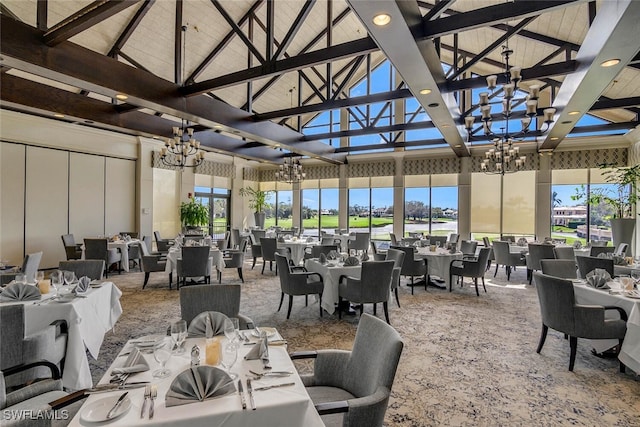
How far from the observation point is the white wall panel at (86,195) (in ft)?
29.1

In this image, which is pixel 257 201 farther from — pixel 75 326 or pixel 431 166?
pixel 75 326

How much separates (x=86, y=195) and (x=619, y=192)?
14.1 meters

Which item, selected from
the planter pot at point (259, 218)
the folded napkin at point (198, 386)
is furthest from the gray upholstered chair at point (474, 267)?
the planter pot at point (259, 218)

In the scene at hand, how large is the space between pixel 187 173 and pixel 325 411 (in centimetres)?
1168

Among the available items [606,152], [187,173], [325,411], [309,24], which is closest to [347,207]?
[187,173]

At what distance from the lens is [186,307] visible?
9.03 feet

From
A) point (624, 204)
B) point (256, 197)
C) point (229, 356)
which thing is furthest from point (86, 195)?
point (624, 204)

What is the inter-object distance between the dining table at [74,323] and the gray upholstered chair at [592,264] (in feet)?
21.4

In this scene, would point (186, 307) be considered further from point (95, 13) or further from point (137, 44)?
point (137, 44)

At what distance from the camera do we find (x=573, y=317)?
10.9ft

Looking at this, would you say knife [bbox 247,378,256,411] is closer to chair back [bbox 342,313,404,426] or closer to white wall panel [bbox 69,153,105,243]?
chair back [bbox 342,313,404,426]

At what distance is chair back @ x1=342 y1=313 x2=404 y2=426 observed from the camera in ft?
5.34

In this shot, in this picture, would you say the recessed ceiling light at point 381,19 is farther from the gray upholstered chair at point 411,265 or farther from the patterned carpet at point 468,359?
the gray upholstered chair at point 411,265

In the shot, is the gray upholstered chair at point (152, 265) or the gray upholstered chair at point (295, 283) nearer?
the gray upholstered chair at point (295, 283)
